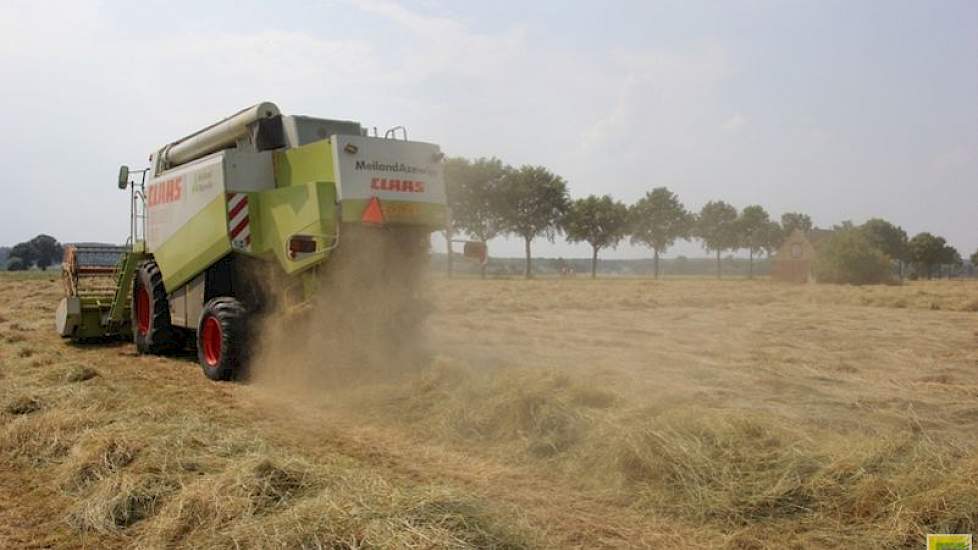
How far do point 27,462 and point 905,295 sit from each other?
2606 centimetres

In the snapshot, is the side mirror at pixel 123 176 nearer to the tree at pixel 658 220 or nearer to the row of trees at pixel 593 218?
the row of trees at pixel 593 218

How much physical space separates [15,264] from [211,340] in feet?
274

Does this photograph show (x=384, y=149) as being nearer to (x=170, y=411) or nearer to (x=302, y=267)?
(x=302, y=267)

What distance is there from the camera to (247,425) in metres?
5.80

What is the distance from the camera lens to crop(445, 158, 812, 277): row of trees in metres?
52.8

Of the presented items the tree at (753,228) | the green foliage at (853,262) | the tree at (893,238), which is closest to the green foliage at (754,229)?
the tree at (753,228)

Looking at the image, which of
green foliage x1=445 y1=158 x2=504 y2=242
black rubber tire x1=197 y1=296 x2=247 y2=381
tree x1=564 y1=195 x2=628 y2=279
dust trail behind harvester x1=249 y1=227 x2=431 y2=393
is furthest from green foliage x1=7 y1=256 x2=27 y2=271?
dust trail behind harvester x1=249 y1=227 x2=431 y2=393

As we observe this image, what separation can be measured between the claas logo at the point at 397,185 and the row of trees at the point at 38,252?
280ft

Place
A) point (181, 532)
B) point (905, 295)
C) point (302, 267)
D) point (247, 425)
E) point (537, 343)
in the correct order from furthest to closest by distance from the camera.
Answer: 1. point (905, 295)
2. point (537, 343)
3. point (302, 267)
4. point (247, 425)
5. point (181, 532)

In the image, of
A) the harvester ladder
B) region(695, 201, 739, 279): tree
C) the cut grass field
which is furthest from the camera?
region(695, 201, 739, 279): tree

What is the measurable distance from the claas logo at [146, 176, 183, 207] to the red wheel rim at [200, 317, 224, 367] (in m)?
2.25

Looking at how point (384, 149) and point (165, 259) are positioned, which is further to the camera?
point (165, 259)

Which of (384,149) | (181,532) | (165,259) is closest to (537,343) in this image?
(384,149)

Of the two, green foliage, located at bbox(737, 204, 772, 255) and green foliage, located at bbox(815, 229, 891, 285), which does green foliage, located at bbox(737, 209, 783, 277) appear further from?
green foliage, located at bbox(815, 229, 891, 285)
